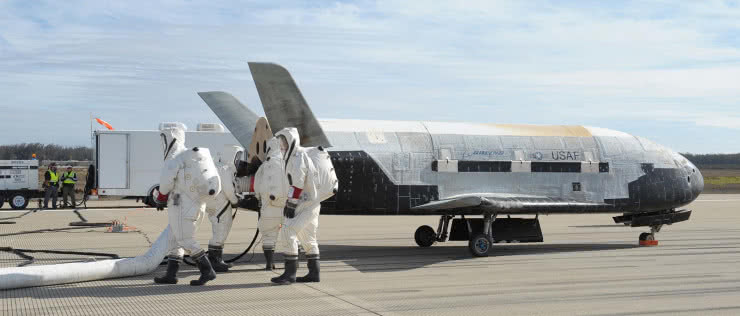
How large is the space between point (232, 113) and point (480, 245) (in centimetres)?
581

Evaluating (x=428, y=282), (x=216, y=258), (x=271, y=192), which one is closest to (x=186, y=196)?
(x=271, y=192)

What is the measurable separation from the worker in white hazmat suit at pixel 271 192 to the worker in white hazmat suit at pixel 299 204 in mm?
505

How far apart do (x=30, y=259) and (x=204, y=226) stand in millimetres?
9458

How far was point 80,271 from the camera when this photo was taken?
1038cm

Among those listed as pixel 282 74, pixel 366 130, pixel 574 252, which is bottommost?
pixel 574 252

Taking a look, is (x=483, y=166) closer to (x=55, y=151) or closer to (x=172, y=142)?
(x=172, y=142)

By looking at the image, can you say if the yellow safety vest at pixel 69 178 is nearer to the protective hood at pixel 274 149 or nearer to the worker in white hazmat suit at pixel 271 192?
the worker in white hazmat suit at pixel 271 192

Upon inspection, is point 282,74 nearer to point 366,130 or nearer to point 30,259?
point 366,130

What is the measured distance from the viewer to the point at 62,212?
27.0 metres

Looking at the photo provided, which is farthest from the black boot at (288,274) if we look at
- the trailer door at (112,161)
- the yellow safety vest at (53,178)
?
the yellow safety vest at (53,178)

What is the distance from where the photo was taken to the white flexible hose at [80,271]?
9.84 m

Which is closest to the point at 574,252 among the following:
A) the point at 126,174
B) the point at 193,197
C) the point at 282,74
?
the point at 282,74

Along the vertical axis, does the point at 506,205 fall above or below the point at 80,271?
above

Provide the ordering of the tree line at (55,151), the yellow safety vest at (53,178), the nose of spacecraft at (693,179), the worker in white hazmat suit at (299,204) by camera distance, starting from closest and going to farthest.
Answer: the worker in white hazmat suit at (299,204), the nose of spacecraft at (693,179), the yellow safety vest at (53,178), the tree line at (55,151)
